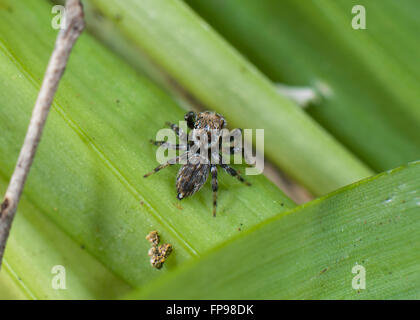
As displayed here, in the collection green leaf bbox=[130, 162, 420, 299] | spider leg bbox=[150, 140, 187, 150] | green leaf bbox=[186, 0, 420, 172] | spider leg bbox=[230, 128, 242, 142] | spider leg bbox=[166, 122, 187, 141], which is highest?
green leaf bbox=[186, 0, 420, 172]

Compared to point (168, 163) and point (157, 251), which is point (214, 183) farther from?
point (157, 251)

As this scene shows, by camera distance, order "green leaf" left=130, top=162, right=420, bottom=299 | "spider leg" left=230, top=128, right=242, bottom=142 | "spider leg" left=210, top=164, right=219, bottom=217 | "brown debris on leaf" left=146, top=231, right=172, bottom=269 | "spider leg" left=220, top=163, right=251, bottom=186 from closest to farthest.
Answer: "green leaf" left=130, top=162, right=420, bottom=299, "brown debris on leaf" left=146, top=231, right=172, bottom=269, "spider leg" left=210, top=164, right=219, bottom=217, "spider leg" left=220, top=163, right=251, bottom=186, "spider leg" left=230, top=128, right=242, bottom=142

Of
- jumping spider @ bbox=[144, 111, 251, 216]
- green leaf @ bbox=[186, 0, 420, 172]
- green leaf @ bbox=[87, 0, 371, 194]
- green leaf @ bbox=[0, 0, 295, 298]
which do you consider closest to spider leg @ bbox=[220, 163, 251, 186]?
jumping spider @ bbox=[144, 111, 251, 216]

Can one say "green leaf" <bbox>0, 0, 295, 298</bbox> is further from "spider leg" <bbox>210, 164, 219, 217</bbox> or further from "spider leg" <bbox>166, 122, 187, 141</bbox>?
"spider leg" <bbox>166, 122, 187, 141</bbox>

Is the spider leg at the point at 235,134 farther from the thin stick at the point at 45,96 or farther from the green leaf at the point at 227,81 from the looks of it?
the thin stick at the point at 45,96

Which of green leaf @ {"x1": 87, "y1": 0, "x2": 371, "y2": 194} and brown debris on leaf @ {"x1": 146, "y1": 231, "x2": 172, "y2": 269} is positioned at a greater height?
green leaf @ {"x1": 87, "y1": 0, "x2": 371, "y2": 194}

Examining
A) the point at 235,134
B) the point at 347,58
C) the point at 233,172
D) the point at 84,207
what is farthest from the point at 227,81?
the point at 84,207

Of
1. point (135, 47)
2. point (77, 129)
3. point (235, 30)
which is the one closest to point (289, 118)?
point (235, 30)
